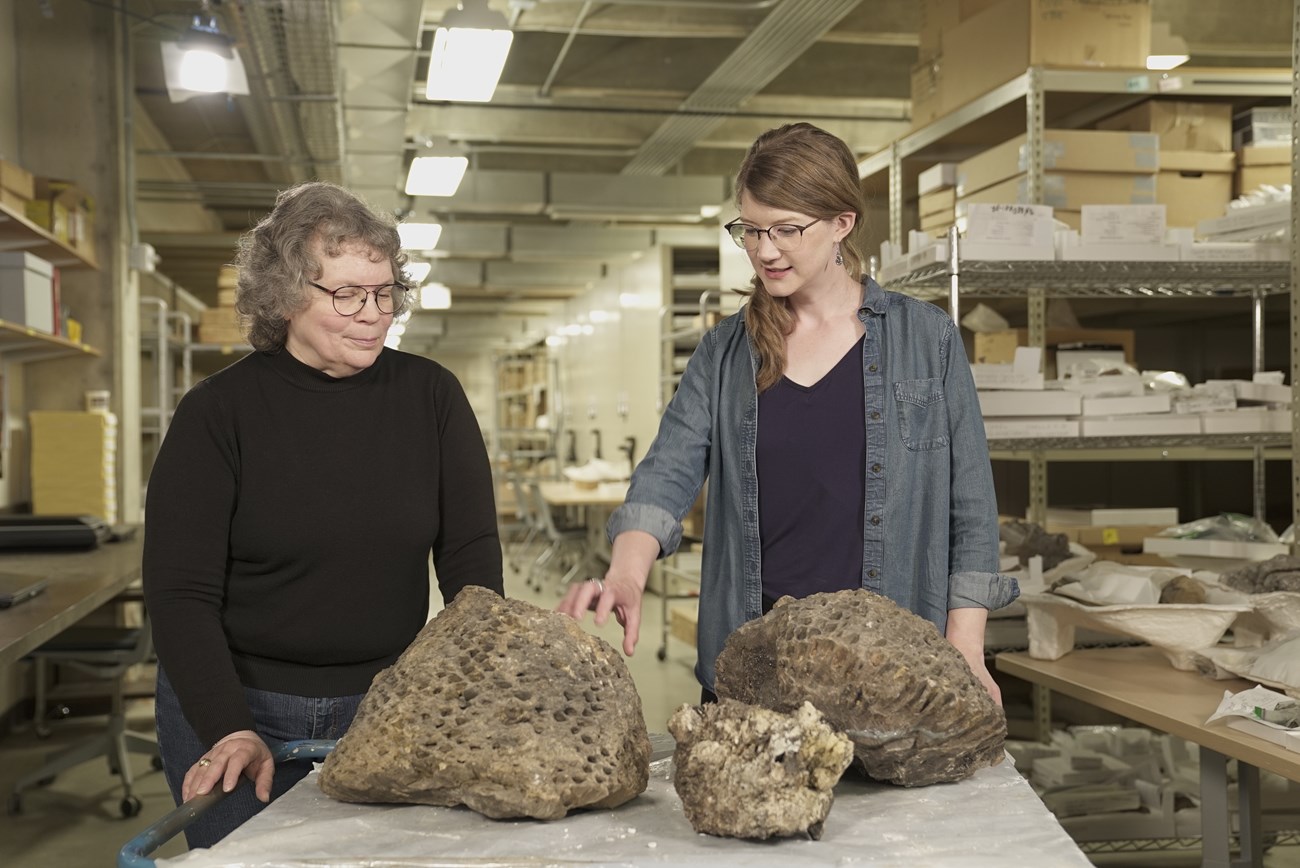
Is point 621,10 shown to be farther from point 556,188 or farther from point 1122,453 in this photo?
point 1122,453

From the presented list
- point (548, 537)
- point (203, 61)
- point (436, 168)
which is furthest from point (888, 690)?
point (548, 537)

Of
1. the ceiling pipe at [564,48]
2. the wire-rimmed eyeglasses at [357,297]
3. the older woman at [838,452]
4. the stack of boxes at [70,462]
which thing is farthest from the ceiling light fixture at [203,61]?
the older woman at [838,452]

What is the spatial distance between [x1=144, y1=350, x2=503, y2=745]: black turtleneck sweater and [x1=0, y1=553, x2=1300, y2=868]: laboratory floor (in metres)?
1.22

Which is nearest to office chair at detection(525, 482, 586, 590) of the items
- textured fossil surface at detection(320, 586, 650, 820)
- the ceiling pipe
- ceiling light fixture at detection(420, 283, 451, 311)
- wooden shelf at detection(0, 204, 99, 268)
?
ceiling light fixture at detection(420, 283, 451, 311)

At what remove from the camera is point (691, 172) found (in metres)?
10.0

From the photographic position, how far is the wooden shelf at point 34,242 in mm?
4176

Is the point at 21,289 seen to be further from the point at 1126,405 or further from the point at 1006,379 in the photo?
the point at 1126,405

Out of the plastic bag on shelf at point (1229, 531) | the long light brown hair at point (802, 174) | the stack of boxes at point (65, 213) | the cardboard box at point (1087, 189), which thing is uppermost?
the stack of boxes at point (65, 213)

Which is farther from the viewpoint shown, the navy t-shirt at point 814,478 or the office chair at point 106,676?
the office chair at point 106,676

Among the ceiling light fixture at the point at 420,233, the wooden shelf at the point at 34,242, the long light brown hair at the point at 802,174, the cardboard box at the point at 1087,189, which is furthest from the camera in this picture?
the ceiling light fixture at the point at 420,233

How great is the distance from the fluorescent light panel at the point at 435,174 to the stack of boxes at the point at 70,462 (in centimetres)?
194

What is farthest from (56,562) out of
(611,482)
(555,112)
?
(611,482)

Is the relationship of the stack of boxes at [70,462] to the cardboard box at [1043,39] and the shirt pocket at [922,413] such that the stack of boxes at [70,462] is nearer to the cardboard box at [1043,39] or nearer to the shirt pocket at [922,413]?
the cardboard box at [1043,39]

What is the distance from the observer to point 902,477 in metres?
1.55
